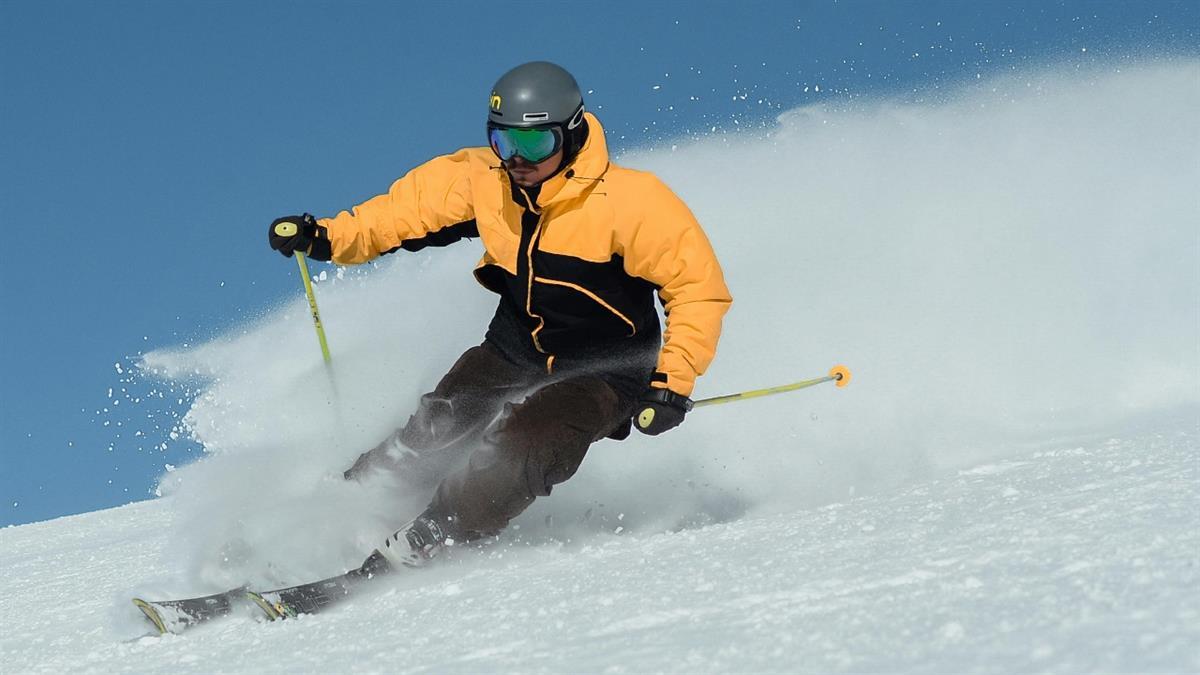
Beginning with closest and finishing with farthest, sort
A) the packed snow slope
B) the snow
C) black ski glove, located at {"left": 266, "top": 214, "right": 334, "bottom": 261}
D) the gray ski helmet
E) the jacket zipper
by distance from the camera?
the snow < the packed snow slope < the gray ski helmet < the jacket zipper < black ski glove, located at {"left": 266, "top": 214, "right": 334, "bottom": 261}

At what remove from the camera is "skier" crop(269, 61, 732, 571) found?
421cm

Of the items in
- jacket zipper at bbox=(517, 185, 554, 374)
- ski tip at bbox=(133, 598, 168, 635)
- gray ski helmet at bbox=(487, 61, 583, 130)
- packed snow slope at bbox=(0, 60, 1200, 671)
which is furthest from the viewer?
jacket zipper at bbox=(517, 185, 554, 374)

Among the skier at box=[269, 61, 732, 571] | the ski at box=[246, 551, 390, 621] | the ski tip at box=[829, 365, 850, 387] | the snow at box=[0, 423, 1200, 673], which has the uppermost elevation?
the skier at box=[269, 61, 732, 571]

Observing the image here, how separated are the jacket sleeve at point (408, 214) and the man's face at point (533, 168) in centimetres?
53

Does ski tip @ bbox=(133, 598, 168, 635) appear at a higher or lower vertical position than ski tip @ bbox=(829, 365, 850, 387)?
lower

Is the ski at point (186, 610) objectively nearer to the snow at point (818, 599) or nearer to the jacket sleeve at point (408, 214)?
the snow at point (818, 599)

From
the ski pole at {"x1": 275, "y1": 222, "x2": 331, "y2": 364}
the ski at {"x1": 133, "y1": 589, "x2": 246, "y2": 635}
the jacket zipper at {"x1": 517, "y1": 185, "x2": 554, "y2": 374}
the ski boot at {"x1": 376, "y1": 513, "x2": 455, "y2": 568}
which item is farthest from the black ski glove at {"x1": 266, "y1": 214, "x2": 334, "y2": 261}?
the ski at {"x1": 133, "y1": 589, "x2": 246, "y2": 635}

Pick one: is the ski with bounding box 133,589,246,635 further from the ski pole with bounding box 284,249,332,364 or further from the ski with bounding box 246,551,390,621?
the ski pole with bounding box 284,249,332,364

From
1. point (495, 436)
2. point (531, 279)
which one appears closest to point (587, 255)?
point (531, 279)

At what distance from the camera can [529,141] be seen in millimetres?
4277

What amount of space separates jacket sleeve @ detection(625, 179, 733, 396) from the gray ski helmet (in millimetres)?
433

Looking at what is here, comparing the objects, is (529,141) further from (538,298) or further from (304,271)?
(304,271)

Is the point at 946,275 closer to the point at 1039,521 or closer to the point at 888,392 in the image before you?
the point at 888,392

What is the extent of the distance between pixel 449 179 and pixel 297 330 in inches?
120
